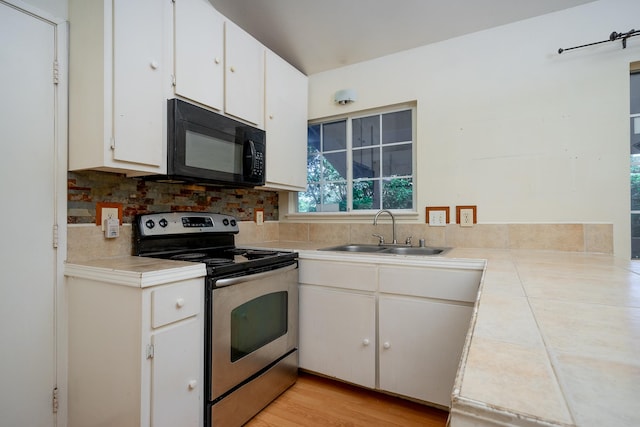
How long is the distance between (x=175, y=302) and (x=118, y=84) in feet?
3.20

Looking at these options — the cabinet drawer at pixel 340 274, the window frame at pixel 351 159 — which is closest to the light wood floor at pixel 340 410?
the cabinet drawer at pixel 340 274

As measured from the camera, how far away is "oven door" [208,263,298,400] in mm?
1488

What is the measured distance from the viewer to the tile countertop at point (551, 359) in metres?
0.37

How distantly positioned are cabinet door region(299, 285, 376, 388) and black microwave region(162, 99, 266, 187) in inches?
34.0

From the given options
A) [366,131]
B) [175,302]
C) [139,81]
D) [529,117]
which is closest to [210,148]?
[139,81]

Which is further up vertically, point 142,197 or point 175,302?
point 142,197

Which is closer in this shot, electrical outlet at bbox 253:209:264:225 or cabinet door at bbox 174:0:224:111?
cabinet door at bbox 174:0:224:111

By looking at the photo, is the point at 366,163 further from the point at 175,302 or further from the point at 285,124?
the point at 175,302

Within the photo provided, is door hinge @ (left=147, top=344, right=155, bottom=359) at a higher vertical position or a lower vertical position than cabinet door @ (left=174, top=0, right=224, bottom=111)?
lower

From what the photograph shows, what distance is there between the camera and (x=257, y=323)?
176cm

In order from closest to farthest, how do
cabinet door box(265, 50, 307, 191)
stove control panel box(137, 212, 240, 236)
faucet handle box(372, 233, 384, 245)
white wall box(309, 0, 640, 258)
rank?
stove control panel box(137, 212, 240, 236), white wall box(309, 0, 640, 258), cabinet door box(265, 50, 307, 191), faucet handle box(372, 233, 384, 245)

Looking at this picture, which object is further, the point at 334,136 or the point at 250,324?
the point at 334,136

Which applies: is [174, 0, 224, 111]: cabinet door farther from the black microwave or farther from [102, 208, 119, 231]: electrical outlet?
[102, 208, 119, 231]: electrical outlet

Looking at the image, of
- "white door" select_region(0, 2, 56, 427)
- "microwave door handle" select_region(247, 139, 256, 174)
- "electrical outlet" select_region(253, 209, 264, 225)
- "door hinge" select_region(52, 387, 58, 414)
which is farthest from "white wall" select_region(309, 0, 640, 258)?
"door hinge" select_region(52, 387, 58, 414)
